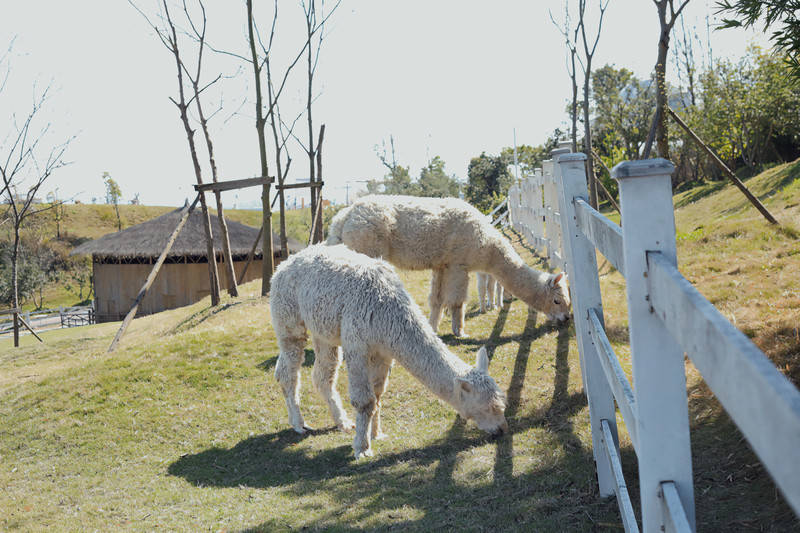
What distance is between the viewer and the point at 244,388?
809 centimetres

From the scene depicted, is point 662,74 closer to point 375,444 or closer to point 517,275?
point 517,275

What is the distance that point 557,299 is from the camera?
802cm

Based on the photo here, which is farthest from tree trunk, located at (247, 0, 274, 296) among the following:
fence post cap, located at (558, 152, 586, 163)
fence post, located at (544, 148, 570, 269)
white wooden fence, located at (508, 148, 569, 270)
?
fence post cap, located at (558, 152, 586, 163)

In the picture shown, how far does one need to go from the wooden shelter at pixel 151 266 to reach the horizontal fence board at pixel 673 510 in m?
30.3

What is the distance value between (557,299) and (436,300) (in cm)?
190

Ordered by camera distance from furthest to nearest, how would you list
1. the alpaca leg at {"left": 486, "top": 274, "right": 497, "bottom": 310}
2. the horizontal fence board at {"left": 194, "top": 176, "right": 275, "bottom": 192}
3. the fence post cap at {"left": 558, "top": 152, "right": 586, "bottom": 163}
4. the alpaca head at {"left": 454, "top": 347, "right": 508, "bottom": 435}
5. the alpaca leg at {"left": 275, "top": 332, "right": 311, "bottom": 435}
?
1. the horizontal fence board at {"left": 194, "top": 176, "right": 275, "bottom": 192}
2. the alpaca leg at {"left": 486, "top": 274, "right": 497, "bottom": 310}
3. the alpaca leg at {"left": 275, "top": 332, "right": 311, "bottom": 435}
4. the alpaca head at {"left": 454, "top": 347, "right": 508, "bottom": 435}
5. the fence post cap at {"left": 558, "top": 152, "right": 586, "bottom": 163}

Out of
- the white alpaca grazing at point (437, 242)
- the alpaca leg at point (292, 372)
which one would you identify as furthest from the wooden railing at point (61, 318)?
the alpaca leg at point (292, 372)

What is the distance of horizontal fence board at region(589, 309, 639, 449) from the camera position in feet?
6.48

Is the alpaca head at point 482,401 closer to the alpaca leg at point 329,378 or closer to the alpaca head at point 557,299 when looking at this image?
the alpaca leg at point 329,378

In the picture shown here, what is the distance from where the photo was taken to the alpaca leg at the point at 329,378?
623 cm

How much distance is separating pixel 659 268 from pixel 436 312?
300 inches

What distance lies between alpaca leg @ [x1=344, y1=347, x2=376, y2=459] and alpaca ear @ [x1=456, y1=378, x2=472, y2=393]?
3.18 ft

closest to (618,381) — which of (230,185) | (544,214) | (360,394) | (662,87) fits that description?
(360,394)

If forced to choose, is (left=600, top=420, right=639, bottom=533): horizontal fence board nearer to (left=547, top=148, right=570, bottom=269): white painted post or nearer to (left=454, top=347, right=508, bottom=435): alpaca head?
(left=454, top=347, right=508, bottom=435): alpaca head
